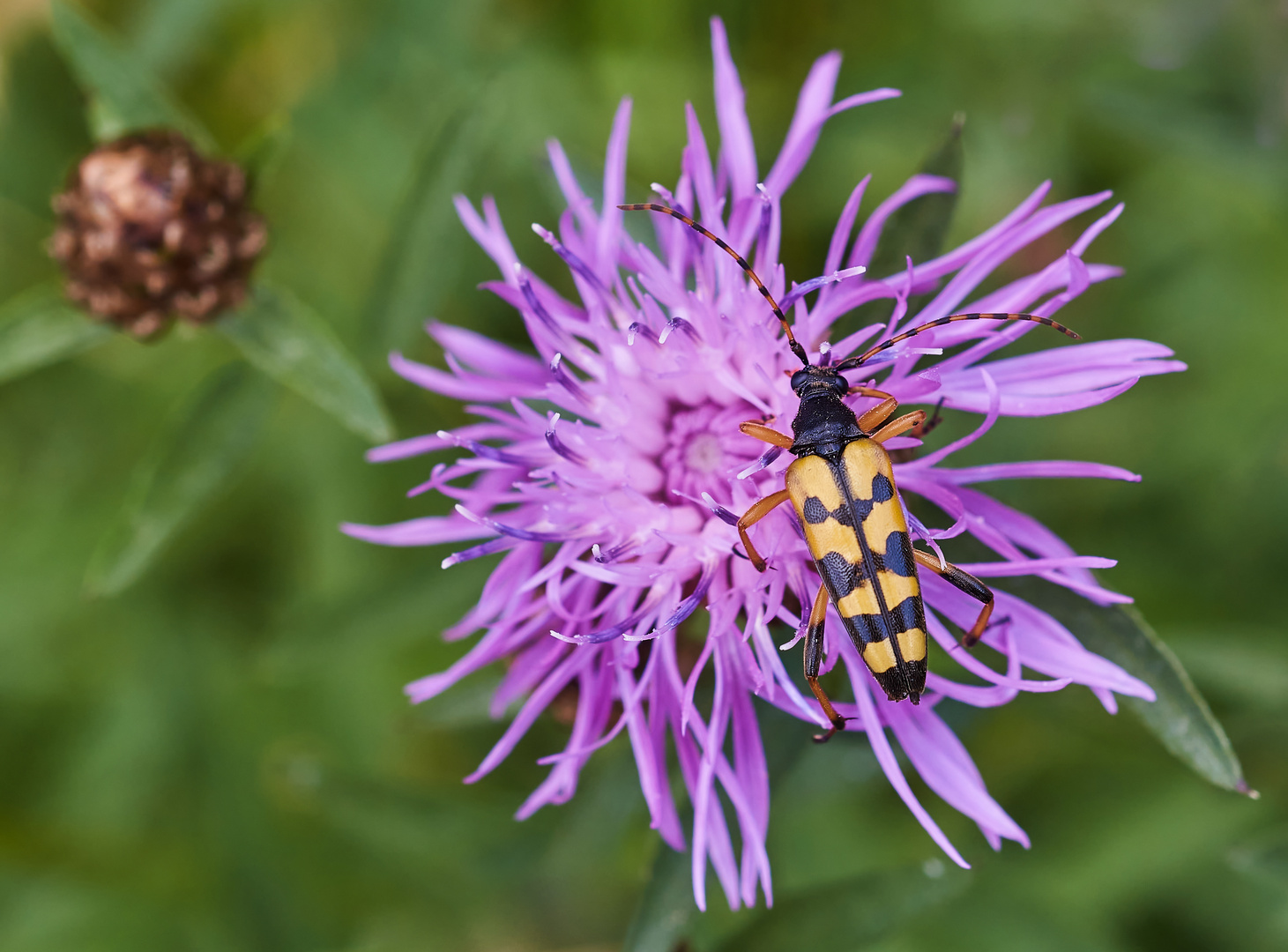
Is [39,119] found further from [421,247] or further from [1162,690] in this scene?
[1162,690]

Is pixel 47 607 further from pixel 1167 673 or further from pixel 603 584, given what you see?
Result: pixel 1167 673

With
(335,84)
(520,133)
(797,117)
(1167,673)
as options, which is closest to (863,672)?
(1167,673)

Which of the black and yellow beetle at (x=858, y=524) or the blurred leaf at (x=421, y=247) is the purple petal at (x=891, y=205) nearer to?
A: the black and yellow beetle at (x=858, y=524)

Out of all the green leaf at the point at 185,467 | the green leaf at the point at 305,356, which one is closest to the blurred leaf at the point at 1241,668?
the green leaf at the point at 305,356

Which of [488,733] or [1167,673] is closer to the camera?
[1167,673]

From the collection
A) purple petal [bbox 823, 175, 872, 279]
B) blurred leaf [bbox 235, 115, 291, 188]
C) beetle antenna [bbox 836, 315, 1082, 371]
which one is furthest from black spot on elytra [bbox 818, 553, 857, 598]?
blurred leaf [bbox 235, 115, 291, 188]

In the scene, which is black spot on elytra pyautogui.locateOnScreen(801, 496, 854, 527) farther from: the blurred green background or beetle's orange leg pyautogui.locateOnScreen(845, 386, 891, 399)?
the blurred green background

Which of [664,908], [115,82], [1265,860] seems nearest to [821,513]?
[664,908]
